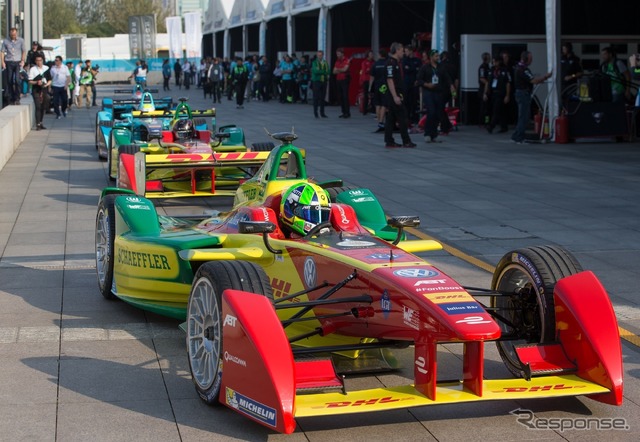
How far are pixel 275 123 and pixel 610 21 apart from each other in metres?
9.49

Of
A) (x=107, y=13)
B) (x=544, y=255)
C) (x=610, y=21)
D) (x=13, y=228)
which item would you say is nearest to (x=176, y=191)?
(x=13, y=228)

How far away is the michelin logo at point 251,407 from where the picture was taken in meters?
5.29

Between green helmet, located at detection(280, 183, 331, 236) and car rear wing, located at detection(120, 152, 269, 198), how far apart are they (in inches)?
251

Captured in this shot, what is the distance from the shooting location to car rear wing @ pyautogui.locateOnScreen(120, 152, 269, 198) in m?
13.9

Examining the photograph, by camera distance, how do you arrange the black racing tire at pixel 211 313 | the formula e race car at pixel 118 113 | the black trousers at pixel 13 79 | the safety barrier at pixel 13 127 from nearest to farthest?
the black racing tire at pixel 211 313
the safety barrier at pixel 13 127
the formula e race car at pixel 118 113
the black trousers at pixel 13 79

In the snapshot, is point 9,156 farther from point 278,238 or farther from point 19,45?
point 278,238

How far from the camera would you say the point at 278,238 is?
294 inches

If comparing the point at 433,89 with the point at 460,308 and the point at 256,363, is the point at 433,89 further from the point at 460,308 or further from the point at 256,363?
the point at 256,363

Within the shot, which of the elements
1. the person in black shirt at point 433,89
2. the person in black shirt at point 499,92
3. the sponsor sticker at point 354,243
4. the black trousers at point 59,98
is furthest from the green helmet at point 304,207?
the black trousers at point 59,98

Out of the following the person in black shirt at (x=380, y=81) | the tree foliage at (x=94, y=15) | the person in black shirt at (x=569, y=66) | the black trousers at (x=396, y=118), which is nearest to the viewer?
the black trousers at (x=396, y=118)

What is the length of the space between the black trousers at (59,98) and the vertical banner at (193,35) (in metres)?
32.5

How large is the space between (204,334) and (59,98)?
28.0 m

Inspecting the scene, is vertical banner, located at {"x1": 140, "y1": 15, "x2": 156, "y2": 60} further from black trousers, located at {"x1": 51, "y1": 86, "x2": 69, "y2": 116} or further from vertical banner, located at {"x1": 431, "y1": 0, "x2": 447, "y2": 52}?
vertical banner, located at {"x1": 431, "y1": 0, "x2": 447, "y2": 52}
